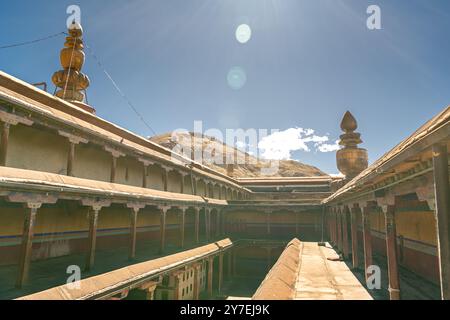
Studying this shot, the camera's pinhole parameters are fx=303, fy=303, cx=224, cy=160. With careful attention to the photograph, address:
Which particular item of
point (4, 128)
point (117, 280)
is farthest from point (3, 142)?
point (117, 280)

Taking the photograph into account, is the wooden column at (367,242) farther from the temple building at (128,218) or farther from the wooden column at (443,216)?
the wooden column at (443,216)

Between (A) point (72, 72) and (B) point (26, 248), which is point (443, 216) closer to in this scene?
(B) point (26, 248)

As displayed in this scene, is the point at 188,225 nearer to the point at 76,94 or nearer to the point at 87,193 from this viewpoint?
the point at 76,94

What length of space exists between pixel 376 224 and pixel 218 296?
39.4ft

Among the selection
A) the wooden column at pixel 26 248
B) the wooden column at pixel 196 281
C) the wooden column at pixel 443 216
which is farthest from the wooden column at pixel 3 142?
the wooden column at pixel 196 281

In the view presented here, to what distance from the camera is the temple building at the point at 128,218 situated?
6852 mm

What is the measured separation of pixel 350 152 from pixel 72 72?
79.0 ft

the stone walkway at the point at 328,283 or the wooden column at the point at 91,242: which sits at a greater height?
the wooden column at the point at 91,242

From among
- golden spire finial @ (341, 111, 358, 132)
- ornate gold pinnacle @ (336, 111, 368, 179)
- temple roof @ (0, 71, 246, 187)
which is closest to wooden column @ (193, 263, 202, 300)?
temple roof @ (0, 71, 246, 187)

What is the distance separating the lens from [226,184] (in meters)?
33.6

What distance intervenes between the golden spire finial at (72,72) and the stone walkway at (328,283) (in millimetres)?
18698

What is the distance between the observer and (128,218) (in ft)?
65.1
